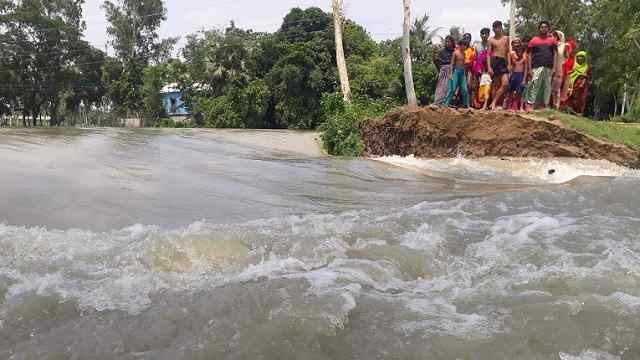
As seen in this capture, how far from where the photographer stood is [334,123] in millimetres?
15430

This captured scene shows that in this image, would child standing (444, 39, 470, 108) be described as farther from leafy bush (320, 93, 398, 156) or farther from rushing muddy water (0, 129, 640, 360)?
rushing muddy water (0, 129, 640, 360)

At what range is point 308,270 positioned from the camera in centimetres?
387

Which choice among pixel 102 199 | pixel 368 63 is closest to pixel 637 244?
pixel 102 199

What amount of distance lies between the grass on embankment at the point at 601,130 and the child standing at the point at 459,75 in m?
1.89

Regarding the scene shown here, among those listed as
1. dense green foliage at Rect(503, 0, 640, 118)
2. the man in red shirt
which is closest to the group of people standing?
the man in red shirt

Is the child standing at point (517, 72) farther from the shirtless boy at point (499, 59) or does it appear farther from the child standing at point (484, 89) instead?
the child standing at point (484, 89)

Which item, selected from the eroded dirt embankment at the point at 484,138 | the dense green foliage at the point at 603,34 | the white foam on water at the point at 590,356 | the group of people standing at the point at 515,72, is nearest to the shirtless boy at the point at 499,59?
the group of people standing at the point at 515,72

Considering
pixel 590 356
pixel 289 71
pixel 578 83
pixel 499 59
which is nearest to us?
pixel 590 356

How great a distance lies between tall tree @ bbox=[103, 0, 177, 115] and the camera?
47.0m

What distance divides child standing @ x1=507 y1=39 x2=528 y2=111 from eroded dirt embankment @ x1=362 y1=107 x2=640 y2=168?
0.89m

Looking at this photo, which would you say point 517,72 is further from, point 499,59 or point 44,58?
point 44,58

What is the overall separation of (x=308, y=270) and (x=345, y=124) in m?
11.6

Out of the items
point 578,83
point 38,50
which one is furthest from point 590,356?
point 38,50

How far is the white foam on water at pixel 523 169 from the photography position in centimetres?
892
